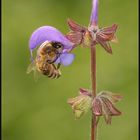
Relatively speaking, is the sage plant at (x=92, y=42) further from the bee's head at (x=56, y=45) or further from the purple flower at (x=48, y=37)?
the bee's head at (x=56, y=45)

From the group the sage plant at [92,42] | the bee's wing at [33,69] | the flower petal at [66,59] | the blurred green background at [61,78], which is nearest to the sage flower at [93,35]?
the sage plant at [92,42]

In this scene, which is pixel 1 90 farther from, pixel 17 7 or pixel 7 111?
pixel 17 7

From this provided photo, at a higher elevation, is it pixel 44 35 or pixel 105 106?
pixel 44 35

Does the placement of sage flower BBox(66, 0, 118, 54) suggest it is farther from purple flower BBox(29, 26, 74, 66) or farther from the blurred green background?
the blurred green background

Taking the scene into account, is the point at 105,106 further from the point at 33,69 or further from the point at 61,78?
the point at 61,78

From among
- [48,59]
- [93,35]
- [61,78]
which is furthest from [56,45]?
[61,78]

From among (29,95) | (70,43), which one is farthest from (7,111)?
(70,43)
